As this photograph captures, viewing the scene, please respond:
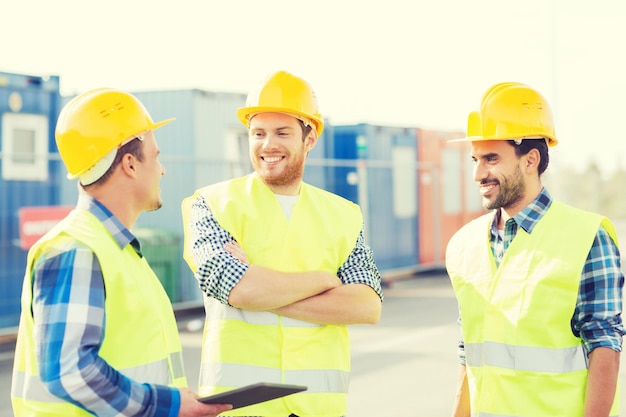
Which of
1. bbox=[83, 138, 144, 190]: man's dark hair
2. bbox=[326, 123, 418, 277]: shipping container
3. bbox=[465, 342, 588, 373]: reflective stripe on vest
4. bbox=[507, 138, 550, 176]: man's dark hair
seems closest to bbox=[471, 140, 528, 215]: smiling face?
bbox=[507, 138, 550, 176]: man's dark hair

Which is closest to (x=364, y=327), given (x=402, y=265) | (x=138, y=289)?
(x=402, y=265)

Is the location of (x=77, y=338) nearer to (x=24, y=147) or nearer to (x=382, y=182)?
(x=24, y=147)

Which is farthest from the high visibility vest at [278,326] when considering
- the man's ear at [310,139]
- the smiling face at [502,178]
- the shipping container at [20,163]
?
the shipping container at [20,163]

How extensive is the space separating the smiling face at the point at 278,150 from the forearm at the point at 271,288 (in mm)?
405

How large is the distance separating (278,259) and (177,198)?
10420 mm

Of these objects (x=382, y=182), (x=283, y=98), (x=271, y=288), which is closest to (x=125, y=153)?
(x=271, y=288)

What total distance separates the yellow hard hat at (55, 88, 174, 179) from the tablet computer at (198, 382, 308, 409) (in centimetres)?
82

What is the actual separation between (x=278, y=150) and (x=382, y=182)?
1494cm

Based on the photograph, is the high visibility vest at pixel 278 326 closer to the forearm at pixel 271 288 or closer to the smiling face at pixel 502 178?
the forearm at pixel 271 288

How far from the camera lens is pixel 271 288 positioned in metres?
3.39

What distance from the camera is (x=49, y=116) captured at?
11758mm

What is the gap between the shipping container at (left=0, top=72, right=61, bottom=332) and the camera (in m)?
11.0

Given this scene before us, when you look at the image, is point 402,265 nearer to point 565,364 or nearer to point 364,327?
point 364,327

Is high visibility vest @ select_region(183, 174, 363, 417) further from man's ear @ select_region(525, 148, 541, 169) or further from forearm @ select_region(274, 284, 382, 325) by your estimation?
man's ear @ select_region(525, 148, 541, 169)
